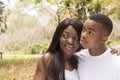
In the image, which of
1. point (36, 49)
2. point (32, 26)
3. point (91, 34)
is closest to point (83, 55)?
point (91, 34)

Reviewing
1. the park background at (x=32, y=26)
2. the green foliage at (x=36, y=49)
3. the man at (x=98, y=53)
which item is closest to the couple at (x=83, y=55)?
the man at (x=98, y=53)

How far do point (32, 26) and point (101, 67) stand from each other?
2232 centimetres

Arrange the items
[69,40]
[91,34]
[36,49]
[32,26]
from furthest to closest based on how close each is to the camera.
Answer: [32,26] → [36,49] → [69,40] → [91,34]

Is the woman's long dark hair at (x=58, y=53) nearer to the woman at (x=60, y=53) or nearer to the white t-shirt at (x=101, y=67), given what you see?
the woman at (x=60, y=53)

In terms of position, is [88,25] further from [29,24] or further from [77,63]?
[29,24]

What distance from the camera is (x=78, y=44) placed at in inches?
98.9

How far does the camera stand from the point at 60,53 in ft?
8.43

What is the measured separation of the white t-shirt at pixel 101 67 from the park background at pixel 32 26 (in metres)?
7.71

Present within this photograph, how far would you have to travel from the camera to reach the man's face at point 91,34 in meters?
2.36

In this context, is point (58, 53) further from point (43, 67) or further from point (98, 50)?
point (98, 50)

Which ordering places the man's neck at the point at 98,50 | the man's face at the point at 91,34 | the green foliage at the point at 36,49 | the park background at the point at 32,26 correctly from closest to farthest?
the man's face at the point at 91,34 → the man's neck at the point at 98,50 → the park background at the point at 32,26 → the green foliage at the point at 36,49

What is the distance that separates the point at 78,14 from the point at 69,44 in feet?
40.7

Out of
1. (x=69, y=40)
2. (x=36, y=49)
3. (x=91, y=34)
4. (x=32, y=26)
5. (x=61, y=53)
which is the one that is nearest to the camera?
(x=91, y=34)

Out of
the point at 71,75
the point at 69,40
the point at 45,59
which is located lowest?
the point at 71,75
